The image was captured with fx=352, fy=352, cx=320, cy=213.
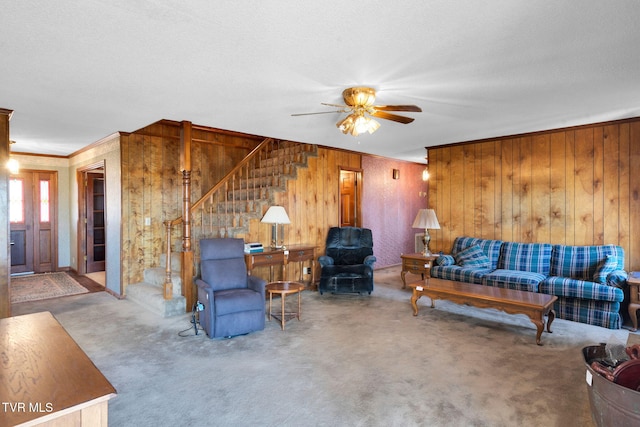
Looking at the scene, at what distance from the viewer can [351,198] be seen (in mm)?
7988

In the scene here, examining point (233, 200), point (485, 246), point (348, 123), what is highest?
point (348, 123)

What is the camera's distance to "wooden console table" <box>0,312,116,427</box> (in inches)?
46.1

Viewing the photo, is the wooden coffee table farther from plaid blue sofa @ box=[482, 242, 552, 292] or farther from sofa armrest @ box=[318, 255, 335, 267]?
sofa armrest @ box=[318, 255, 335, 267]

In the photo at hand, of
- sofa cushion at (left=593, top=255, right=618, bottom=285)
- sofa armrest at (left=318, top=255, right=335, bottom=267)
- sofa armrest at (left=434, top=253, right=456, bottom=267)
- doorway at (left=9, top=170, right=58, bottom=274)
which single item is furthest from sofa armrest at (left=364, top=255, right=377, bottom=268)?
doorway at (left=9, top=170, right=58, bottom=274)

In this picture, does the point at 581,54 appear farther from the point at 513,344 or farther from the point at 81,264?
the point at 81,264

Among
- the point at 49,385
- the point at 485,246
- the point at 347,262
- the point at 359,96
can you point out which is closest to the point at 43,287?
the point at 347,262

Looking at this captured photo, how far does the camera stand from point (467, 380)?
275cm

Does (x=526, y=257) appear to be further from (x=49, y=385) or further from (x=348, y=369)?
(x=49, y=385)

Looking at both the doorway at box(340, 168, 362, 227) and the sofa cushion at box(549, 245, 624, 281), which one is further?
the doorway at box(340, 168, 362, 227)

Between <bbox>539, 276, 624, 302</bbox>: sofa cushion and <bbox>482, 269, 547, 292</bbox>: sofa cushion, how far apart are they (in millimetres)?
99

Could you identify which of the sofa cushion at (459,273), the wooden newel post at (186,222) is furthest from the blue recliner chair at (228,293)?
the sofa cushion at (459,273)

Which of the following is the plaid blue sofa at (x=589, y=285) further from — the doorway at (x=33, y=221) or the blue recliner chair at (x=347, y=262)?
the doorway at (x=33, y=221)

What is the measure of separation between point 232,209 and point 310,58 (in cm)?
354

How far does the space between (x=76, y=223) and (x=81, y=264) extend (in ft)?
2.65
